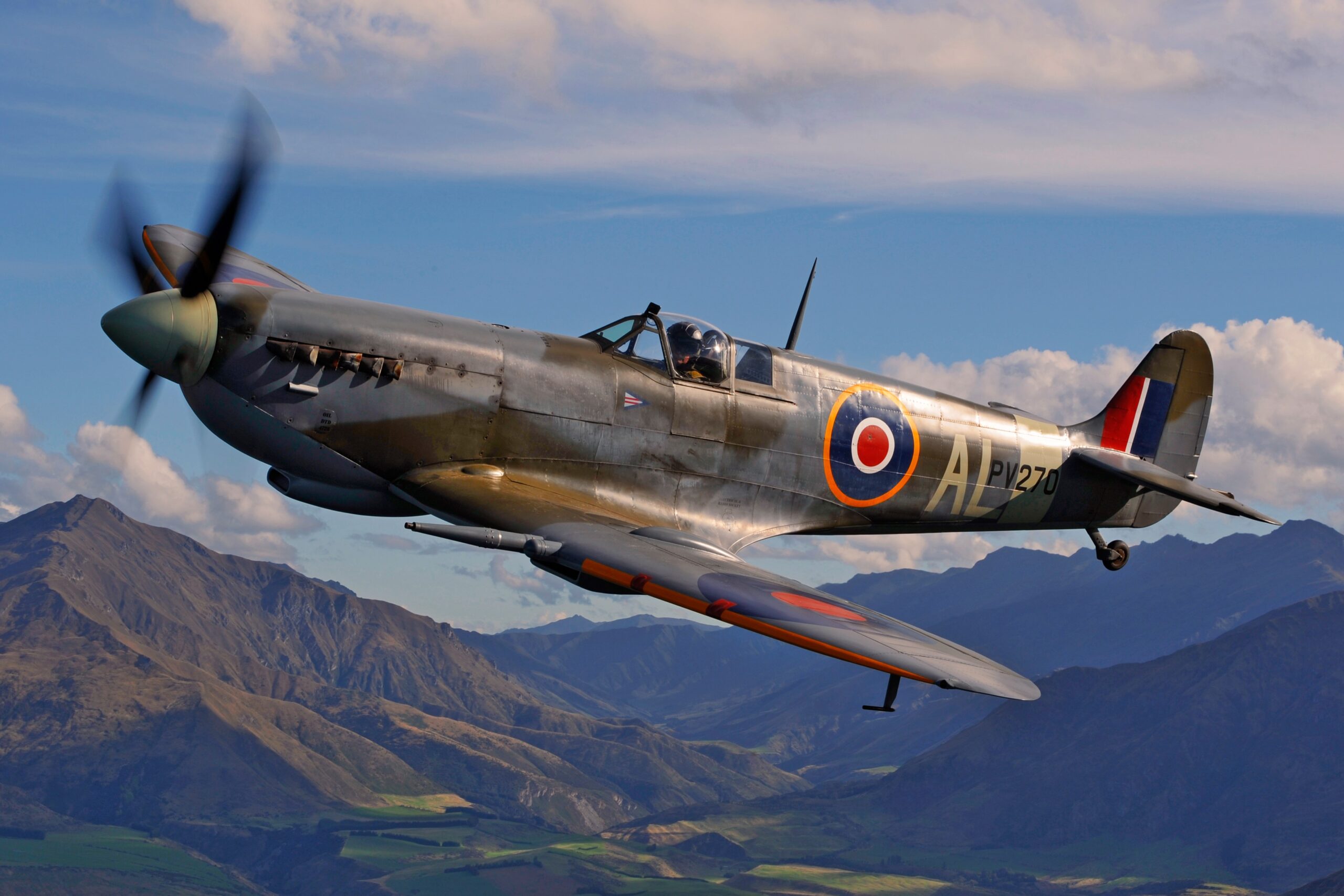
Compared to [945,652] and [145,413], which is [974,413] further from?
[145,413]

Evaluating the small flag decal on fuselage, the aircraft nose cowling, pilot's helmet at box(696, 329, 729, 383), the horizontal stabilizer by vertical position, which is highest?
the small flag decal on fuselage

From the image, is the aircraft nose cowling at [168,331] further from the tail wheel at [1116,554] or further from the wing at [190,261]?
the tail wheel at [1116,554]

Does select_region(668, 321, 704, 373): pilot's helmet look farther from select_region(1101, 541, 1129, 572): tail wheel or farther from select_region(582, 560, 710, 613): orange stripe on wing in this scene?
select_region(1101, 541, 1129, 572): tail wheel

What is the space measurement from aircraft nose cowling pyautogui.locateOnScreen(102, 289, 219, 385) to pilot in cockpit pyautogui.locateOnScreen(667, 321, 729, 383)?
5817 mm

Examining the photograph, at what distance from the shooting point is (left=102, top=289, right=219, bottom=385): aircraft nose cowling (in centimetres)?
1392

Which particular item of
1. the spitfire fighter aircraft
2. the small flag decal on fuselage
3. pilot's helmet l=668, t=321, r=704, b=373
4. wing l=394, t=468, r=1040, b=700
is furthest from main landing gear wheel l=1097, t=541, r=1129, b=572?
wing l=394, t=468, r=1040, b=700

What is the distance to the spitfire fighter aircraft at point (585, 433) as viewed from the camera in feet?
43.7

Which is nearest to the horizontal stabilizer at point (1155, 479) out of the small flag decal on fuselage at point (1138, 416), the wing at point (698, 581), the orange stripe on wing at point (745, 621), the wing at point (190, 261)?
the small flag decal on fuselage at point (1138, 416)

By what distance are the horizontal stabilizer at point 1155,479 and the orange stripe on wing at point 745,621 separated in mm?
10363

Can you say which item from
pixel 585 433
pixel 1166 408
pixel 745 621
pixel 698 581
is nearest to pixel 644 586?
pixel 698 581

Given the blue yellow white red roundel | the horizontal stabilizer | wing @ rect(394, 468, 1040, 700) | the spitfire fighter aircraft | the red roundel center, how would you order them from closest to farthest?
wing @ rect(394, 468, 1040, 700) → the spitfire fighter aircraft → the blue yellow white red roundel → the red roundel center → the horizontal stabilizer

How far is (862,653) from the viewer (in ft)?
34.8

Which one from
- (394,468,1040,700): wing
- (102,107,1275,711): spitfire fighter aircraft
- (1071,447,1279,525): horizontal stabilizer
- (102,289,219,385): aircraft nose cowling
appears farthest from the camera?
(1071,447,1279,525): horizontal stabilizer

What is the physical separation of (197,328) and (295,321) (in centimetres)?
112
